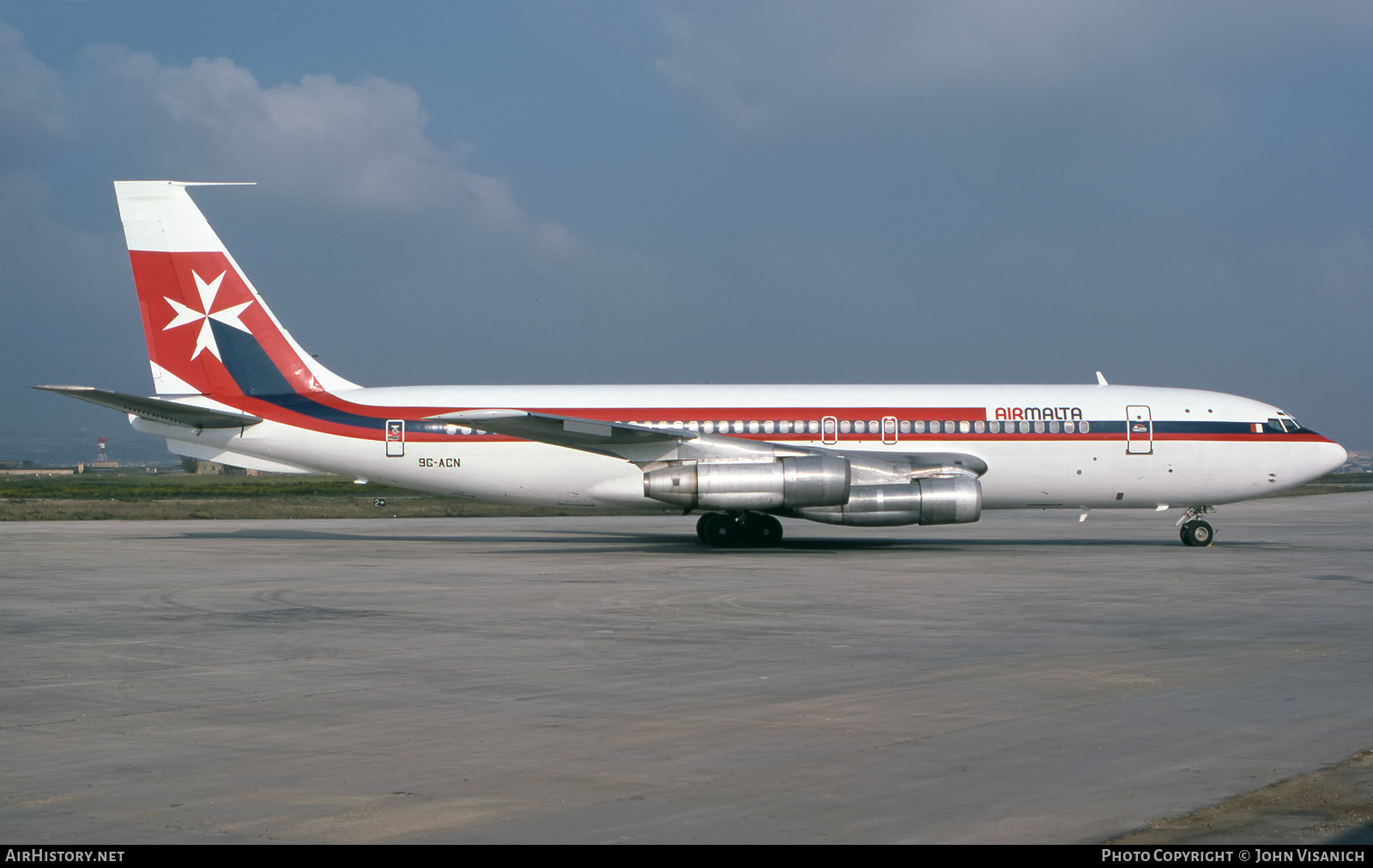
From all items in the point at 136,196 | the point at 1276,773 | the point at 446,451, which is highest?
the point at 136,196

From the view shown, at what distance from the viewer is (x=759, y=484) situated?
24203 millimetres

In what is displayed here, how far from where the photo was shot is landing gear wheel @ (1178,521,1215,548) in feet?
86.6

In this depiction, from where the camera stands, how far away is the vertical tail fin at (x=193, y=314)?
87.8 ft

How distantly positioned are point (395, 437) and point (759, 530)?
8.07 metres

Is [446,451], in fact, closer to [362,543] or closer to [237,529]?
[362,543]

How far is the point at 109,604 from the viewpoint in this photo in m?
15.4

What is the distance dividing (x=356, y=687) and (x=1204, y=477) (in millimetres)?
22074

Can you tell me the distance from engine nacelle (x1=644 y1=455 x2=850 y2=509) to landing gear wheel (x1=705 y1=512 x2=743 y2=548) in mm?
2130

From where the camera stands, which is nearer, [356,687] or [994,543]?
[356,687]

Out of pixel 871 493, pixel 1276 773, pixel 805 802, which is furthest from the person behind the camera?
pixel 871 493

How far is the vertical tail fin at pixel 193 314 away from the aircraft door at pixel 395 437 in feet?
6.64

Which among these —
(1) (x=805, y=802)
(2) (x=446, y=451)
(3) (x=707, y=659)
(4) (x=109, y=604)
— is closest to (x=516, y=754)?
(1) (x=805, y=802)

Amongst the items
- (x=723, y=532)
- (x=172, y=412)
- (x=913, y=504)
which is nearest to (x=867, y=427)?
(x=913, y=504)

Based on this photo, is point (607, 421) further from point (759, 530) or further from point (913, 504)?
point (913, 504)
